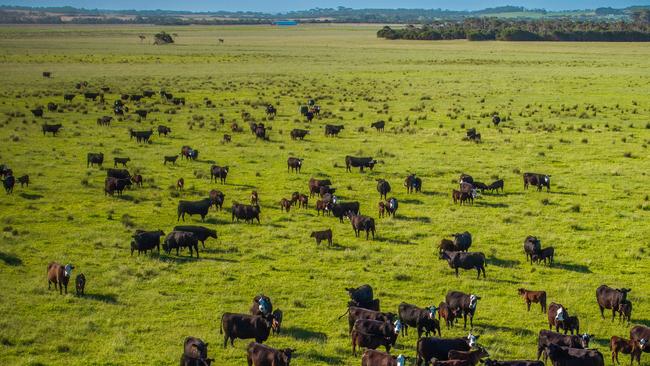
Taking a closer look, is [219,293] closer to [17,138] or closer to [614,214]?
[614,214]

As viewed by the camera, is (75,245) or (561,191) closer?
(75,245)

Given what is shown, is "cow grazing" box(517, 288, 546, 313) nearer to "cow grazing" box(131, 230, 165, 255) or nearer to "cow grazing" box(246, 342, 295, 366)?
"cow grazing" box(246, 342, 295, 366)

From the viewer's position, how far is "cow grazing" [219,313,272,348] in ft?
49.7

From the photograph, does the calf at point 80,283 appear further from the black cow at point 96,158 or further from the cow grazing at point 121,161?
the black cow at point 96,158

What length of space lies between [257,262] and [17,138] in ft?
89.7

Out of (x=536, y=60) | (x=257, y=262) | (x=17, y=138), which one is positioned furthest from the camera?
(x=536, y=60)

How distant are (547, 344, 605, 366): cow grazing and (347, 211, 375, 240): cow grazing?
10157 millimetres

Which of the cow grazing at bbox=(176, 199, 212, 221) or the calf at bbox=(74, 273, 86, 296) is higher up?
Result: the cow grazing at bbox=(176, 199, 212, 221)

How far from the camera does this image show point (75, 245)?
22.5 m

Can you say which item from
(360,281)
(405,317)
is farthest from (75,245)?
(405,317)

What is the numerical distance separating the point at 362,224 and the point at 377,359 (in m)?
10.1

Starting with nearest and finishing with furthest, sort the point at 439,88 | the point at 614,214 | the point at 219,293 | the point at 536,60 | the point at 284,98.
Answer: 1. the point at 219,293
2. the point at 614,214
3. the point at 284,98
4. the point at 439,88
5. the point at 536,60

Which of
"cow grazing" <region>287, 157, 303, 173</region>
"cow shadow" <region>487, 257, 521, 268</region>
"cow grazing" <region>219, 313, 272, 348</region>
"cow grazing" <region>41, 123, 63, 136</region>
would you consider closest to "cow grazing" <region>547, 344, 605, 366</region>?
"cow grazing" <region>219, 313, 272, 348</region>

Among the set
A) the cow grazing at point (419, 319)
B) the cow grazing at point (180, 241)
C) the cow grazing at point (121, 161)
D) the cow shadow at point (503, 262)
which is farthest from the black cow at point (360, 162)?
the cow grazing at point (419, 319)
